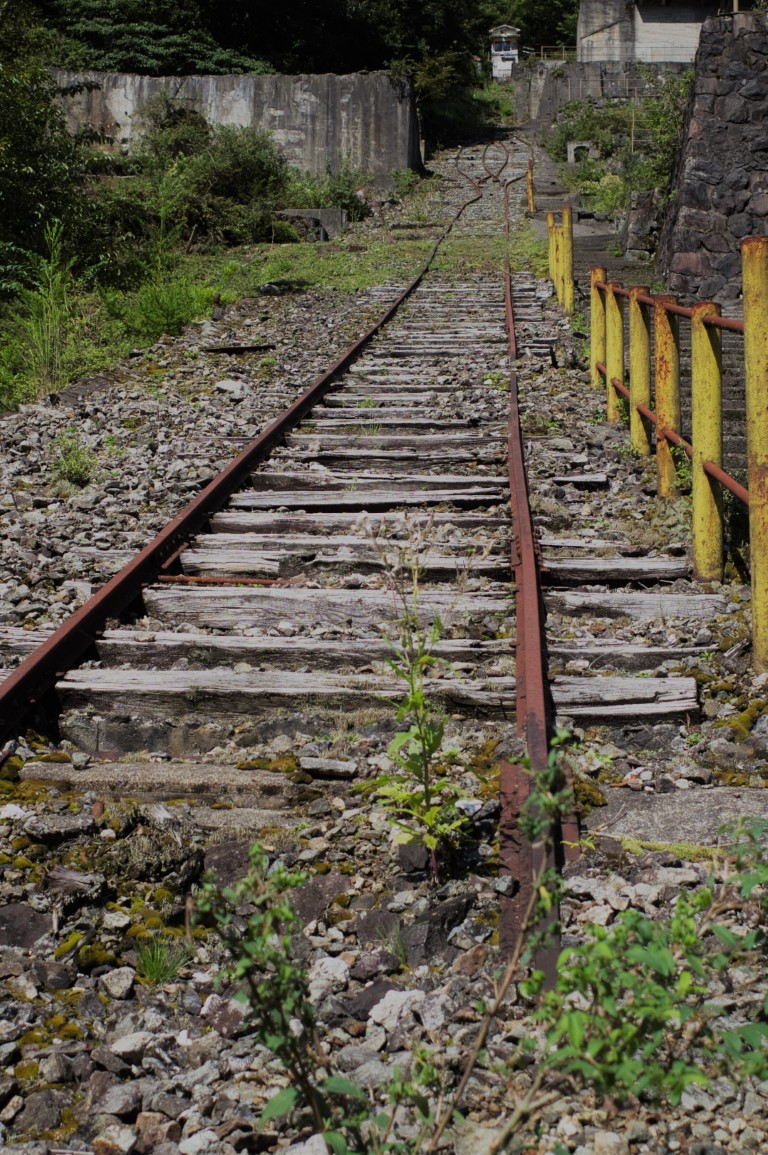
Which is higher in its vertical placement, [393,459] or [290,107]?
[290,107]

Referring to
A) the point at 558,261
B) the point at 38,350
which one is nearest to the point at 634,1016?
the point at 38,350

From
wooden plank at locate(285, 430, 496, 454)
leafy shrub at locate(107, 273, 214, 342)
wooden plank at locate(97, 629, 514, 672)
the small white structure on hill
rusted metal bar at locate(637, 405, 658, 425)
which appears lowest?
wooden plank at locate(97, 629, 514, 672)

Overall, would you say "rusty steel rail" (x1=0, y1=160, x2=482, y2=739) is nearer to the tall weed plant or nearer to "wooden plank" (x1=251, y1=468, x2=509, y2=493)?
"wooden plank" (x1=251, y1=468, x2=509, y2=493)

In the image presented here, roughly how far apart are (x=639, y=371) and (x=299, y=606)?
3251 mm

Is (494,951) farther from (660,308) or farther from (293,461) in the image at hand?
(293,461)

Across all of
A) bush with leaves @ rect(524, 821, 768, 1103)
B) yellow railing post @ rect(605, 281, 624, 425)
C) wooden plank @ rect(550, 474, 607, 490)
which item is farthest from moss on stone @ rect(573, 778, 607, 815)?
yellow railing post @ rect(605, 281, 624, 425)

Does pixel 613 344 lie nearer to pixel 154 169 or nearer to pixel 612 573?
pixel 612 573

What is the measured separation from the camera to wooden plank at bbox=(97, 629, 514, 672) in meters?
4.13

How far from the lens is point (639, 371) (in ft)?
22.9

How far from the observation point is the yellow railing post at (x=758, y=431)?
13.0 ft

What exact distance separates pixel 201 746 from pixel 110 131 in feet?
96.1

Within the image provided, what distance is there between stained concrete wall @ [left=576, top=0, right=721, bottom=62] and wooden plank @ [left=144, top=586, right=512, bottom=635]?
4661 centimetres

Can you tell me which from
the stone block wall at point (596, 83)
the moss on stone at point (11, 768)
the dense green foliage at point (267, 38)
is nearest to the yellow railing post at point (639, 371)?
the moss on stone at point (11, 768)

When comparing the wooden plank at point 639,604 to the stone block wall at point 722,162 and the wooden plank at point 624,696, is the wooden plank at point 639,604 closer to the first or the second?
the wooden plank at point 624,696
